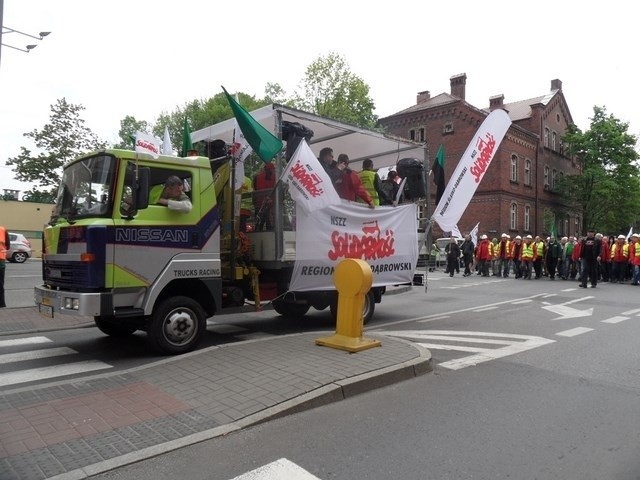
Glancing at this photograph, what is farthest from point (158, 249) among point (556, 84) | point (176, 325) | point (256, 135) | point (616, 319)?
point (556, 84)

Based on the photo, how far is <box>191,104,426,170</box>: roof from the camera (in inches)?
309

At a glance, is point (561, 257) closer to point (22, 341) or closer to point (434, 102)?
point (22, 341)

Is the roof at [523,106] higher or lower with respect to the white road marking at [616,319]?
higher

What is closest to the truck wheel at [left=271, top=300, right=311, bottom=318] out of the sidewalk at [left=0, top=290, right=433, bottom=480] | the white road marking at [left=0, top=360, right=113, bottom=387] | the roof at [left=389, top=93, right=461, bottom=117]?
the sidewalk at [left=0, top=290, right=433, bottom=480]

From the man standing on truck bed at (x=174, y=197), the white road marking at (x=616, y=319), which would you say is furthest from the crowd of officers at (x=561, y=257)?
the man standing on truck bed at (x=174, y=197)

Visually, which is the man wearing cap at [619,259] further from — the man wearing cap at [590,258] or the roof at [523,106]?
the roof at [523,106]

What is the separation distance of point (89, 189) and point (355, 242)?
14.0 feet

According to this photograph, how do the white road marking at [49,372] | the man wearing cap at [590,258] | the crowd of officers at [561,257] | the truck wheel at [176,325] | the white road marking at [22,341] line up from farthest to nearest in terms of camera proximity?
the crowd of officers at [561,257], the man wearing cap at [590,258], the white road marking at [22,341], the truck wheel at [176,325], the white road marking at [49,372]

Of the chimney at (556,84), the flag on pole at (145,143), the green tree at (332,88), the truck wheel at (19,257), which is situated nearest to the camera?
the flag on pole at (145,143)

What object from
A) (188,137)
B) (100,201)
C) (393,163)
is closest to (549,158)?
(393,163)

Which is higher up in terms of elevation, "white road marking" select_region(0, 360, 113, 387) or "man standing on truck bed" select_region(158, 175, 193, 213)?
"man standing on truck bed" select_region(158, 175, 193, 213)

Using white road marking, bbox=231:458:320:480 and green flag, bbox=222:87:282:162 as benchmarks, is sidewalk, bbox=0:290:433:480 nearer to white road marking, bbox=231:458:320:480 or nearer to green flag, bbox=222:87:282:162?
white road marking, bbox=231:458:320:480

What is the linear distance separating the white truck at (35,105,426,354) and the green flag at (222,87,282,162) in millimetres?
497

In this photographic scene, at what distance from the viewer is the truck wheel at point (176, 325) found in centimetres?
630
